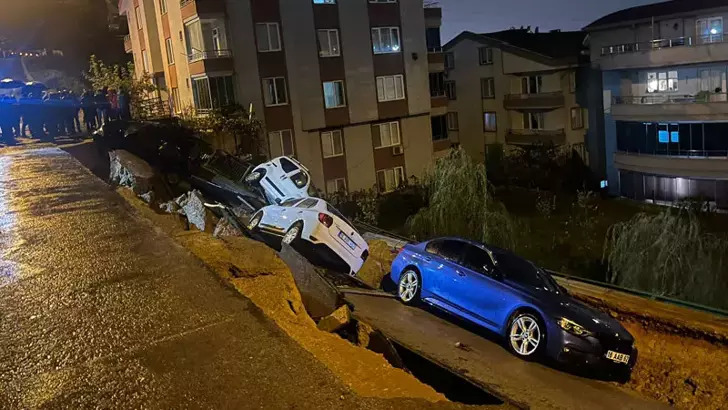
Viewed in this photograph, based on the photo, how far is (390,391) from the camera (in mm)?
4629

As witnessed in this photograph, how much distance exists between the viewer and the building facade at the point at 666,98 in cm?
2875

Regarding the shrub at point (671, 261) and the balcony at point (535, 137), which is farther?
the balcony at point (535, 137)

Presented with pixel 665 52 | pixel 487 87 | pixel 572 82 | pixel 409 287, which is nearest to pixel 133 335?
pixel 409 287

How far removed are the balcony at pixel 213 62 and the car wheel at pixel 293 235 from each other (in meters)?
15.7

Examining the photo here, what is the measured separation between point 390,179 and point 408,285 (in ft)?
69.2

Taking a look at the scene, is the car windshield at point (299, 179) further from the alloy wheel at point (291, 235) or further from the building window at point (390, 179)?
the building window at point (390, 179)

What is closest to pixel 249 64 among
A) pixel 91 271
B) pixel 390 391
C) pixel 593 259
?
pixel 593 259

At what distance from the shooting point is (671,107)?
97.2 feet

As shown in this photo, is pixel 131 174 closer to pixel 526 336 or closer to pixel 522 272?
pixel 522 272

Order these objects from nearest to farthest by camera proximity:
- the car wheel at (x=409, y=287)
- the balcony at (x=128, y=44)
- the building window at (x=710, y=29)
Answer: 1. the car wheel at (x=409, y=287)
2. the building window at (x=710, y=29)
3. the balcony at (x=128, y=44)

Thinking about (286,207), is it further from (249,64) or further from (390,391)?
(249,64)

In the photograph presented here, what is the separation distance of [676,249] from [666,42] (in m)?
18.0

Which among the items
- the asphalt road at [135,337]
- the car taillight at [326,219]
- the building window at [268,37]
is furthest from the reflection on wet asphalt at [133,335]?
the building window at [268,37]

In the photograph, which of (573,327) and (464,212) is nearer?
(573,327)
